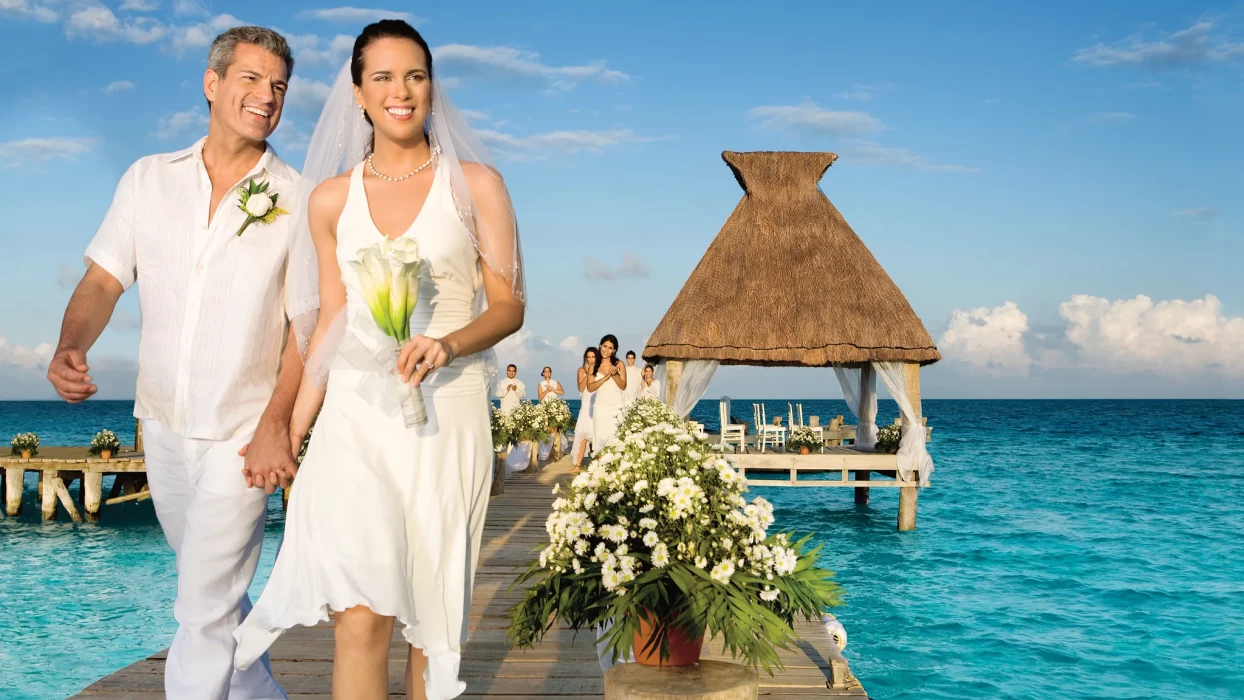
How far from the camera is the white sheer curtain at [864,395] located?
858 inches

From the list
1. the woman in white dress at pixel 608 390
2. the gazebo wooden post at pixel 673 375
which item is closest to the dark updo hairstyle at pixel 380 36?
the woman in white dress at pixel 608 390

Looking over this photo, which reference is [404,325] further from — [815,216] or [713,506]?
[815,216]

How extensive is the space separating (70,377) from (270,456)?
0.65 meters

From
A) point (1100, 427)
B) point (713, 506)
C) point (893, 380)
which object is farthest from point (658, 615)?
point (1100, 427)

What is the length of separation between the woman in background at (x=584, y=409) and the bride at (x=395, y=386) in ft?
42.4

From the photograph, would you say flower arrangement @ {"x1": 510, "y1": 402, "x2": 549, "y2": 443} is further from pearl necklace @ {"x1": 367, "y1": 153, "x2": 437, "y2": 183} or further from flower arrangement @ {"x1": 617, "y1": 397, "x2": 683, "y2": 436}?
pearl necklace @ {"x1": 367, "y1": 153, "x2": 437, "y2": 183}

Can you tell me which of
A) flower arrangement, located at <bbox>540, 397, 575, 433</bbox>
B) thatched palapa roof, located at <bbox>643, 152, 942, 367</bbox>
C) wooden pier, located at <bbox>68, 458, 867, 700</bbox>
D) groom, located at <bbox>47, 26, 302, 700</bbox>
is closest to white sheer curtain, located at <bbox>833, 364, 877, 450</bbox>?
thatched palapa roof, located at <bbox>643, 152, 942, 367</bbox>

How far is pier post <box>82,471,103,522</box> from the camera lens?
827 inches

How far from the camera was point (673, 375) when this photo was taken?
65.3 feet

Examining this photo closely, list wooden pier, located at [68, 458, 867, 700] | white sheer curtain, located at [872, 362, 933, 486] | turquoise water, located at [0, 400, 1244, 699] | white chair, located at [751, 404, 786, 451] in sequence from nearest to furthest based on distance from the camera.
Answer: wooden pier, located at [68, 458, 867, 700], turquoise water, located at [0, 400, 1244, 699], white sheer curtain, located at [872, 362, 933, 486], white chair, located at [751, 404, 786, 451]

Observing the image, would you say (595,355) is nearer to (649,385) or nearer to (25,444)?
(649,385)

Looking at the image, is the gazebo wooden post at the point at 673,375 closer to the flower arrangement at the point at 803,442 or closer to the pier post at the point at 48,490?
the flower arrangement at the point at 803,442

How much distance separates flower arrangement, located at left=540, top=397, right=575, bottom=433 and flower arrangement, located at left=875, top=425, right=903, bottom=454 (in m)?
6.66

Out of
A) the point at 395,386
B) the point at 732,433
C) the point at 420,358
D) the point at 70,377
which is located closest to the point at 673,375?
the point at 732,433
